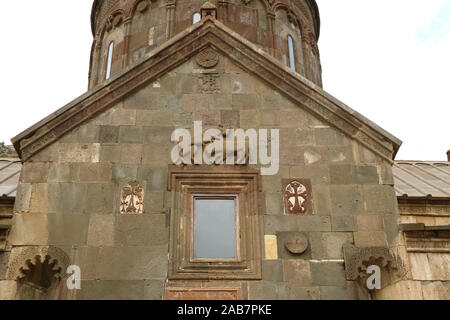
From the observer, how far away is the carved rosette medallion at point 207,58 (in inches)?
349

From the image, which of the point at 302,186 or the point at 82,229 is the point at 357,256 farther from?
the point at 82,229

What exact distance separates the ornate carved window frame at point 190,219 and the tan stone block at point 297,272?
0.39 metres

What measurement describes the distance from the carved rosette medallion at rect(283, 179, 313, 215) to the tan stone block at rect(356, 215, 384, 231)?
72cm

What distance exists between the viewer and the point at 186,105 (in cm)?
849

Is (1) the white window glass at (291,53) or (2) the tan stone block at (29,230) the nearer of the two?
(2) the tan stone block at (29,230)

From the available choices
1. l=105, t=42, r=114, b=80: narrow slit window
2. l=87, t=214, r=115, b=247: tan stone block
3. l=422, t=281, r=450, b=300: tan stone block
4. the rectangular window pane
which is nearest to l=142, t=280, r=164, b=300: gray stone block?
the rectangular window pane

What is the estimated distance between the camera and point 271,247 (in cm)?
737

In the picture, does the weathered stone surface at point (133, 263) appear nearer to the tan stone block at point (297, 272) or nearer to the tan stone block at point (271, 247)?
the tan stone block at point (271, 247)

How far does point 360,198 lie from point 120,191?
3.55 meters

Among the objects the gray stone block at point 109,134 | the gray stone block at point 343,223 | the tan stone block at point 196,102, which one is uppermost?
the tan stone block at point 196,102

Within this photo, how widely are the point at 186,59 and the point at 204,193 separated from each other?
2485 millimetres

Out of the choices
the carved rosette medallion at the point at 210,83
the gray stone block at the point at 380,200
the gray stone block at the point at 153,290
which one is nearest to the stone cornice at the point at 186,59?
the carved rosette medallion at the point at 210,83
